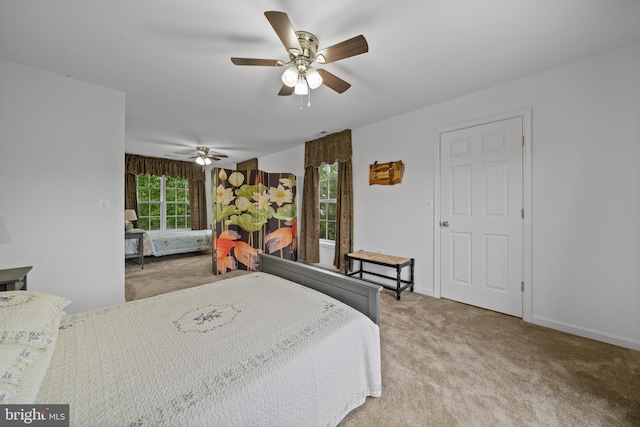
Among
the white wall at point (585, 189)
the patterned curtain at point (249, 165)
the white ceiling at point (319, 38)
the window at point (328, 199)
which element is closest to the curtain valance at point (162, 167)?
the patterned curtain at point (249, 165)

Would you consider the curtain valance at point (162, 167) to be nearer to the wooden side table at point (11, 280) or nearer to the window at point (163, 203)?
the window at point (163, 203)

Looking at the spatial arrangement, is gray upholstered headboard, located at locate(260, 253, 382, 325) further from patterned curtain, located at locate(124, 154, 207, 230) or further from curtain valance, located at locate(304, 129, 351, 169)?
patterned curtain, located at locate(124, 154, 207, 230)

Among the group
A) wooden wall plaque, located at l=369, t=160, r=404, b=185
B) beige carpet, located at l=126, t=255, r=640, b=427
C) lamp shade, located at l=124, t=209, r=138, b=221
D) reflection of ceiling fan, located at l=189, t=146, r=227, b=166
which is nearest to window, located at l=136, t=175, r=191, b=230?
lamp shade, located at l=124, t=209, r=138, b=221

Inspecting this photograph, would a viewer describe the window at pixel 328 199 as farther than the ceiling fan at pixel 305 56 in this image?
Yes

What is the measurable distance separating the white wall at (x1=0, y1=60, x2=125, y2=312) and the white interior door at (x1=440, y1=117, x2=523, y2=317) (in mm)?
3654

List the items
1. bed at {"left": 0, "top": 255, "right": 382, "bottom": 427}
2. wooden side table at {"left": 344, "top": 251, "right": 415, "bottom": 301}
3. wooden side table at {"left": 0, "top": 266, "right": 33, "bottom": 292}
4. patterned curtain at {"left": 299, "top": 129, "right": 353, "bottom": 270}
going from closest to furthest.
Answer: bed at {"left": 0, "top": 255, "right": 382, "bottom": 427}
wooden side table at {"left": 0, "top": 266, "right": 33, "bottom": 292}
wooden side table at {"left": 344, "top": 251, "right": 415, "bottom": 301}
patterned curtain at {"left": 299, "top": 129, "right": 353, "bottom": 270}

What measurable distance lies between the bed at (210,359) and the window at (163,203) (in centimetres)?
567

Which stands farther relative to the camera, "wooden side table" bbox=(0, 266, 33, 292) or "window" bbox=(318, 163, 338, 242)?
"window" bbox=(318, 163, 338, 242)

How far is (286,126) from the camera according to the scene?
148 inches

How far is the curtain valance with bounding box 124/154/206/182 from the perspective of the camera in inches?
223

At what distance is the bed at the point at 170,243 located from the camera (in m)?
4.83

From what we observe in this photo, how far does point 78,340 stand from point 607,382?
3025mm

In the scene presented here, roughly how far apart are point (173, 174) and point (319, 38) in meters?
5.91

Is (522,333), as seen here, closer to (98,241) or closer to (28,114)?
(98,241)
